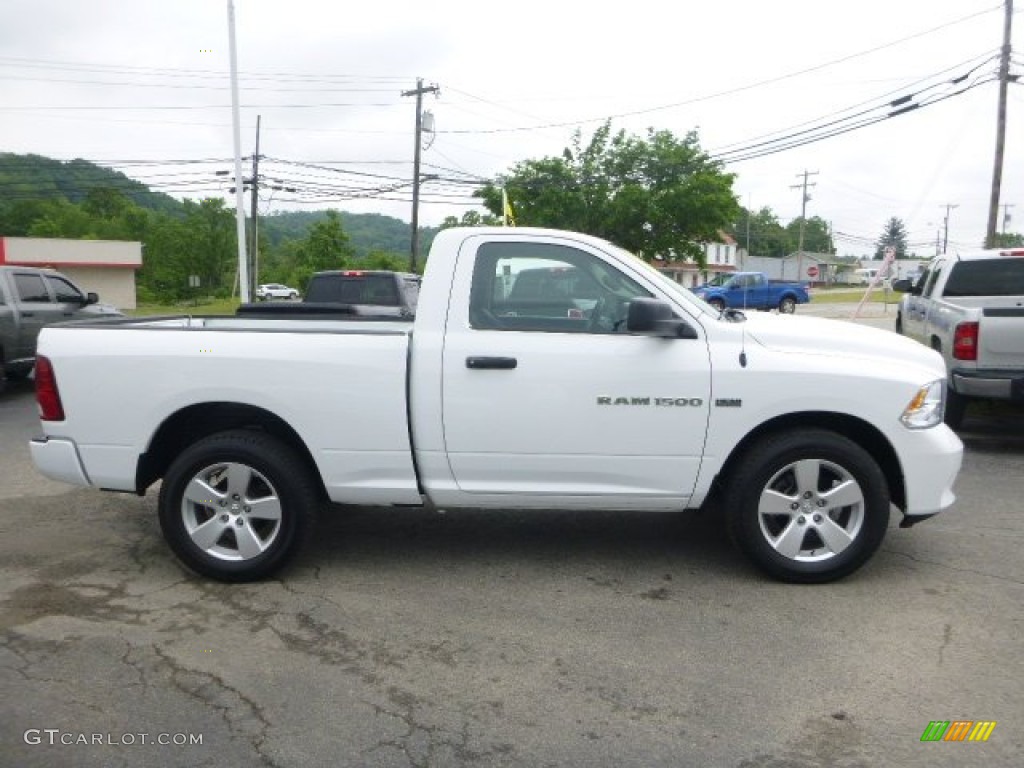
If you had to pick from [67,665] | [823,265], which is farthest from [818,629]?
[823,265]

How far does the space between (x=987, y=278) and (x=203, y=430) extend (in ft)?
26.2

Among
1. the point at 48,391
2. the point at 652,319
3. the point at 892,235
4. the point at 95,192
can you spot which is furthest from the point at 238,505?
the point at 892,235

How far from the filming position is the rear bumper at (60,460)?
4.59 m

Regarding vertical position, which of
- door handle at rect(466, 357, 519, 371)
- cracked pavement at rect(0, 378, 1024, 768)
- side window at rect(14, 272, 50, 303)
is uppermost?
side window at rect(14, 272, 50, 303)

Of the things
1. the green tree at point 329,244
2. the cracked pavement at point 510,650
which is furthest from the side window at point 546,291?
the green tree at point 329,244

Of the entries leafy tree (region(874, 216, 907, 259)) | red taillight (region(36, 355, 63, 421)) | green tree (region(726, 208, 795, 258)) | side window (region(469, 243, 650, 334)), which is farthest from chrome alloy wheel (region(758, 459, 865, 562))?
leafy tree (region(874, 216, 907, 259))

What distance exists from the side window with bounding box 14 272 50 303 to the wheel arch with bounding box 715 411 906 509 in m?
11.0

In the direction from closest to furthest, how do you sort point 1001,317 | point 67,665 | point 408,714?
1. point 408,714
2. point 67,665
3. point 1001,317

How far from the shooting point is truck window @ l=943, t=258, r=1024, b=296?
8750 mm

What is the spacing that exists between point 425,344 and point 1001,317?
19.2 feet

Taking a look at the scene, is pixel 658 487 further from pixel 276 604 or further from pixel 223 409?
pixel 223 409

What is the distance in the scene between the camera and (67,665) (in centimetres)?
364

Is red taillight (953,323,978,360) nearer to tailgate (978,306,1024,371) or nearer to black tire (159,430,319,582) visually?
tailgate (978,306,1024,371)

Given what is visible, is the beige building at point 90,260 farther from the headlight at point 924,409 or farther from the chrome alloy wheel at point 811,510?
the headlight at point 924,409
